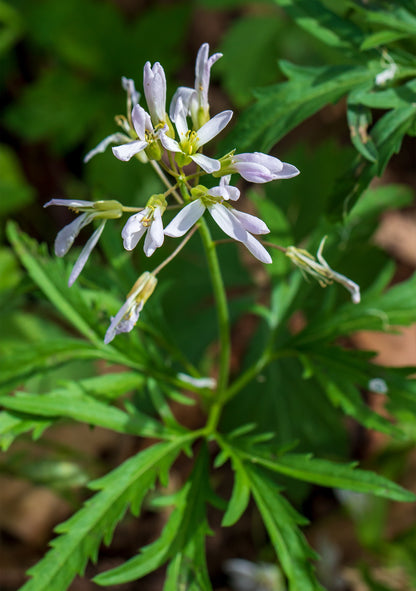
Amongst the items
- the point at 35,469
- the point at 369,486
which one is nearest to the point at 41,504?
the point at 35,469

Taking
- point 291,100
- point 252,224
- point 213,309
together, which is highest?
point 252,224

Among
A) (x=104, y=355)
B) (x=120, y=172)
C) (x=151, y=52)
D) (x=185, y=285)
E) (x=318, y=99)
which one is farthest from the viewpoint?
(x=151, y=52)

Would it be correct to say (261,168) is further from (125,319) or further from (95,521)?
(95,521)

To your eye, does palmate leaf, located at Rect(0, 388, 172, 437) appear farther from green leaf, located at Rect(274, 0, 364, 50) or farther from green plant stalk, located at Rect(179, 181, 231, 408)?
green leaf, located at Rect(274, 0, 364, 50)

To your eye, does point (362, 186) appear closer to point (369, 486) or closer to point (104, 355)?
point (369, 486)

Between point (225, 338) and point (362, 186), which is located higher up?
point (362, 186)

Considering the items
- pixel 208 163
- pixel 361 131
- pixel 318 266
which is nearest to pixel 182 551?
pixel 318 266
